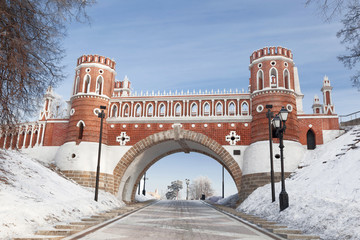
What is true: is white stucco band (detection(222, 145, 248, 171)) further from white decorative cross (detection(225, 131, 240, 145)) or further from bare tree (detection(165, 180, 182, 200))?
bare tree (detection(165, 180, 182, 200))

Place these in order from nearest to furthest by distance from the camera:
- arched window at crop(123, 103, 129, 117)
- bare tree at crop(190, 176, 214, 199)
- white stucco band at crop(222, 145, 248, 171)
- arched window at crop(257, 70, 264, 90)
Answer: white stucco band at crop(222, 145, 248, 171)
arched window at crop(257, 70, 264, 90)
arched window at crop(123, 103, 129, 117)
bare tree at crop(190, 176, 214, 199)

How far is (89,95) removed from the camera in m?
25.1

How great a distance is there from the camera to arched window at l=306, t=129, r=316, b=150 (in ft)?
78.3

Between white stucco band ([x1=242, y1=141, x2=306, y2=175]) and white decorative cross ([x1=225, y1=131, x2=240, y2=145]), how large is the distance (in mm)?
1445

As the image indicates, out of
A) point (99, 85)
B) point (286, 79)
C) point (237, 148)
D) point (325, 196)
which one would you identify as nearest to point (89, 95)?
point (99, 85)

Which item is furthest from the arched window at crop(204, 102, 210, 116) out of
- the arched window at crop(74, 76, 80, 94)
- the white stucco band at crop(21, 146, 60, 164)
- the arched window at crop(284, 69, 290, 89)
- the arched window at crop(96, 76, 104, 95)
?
the white stucco band at crop(21, 146, 60, 164)

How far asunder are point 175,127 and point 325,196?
1431 cm

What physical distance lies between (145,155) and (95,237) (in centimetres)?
1942

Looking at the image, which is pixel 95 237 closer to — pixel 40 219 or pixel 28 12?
pixel 40 219

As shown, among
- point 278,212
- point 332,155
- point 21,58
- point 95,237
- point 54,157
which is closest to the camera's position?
point 95,237

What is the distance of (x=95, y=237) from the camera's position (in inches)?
288

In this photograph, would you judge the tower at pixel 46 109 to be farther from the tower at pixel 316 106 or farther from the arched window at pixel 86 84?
the tower at pixel 316 106

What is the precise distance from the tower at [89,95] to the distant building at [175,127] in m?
0.08

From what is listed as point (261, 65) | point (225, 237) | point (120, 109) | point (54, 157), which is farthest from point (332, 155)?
point (54, 157)
